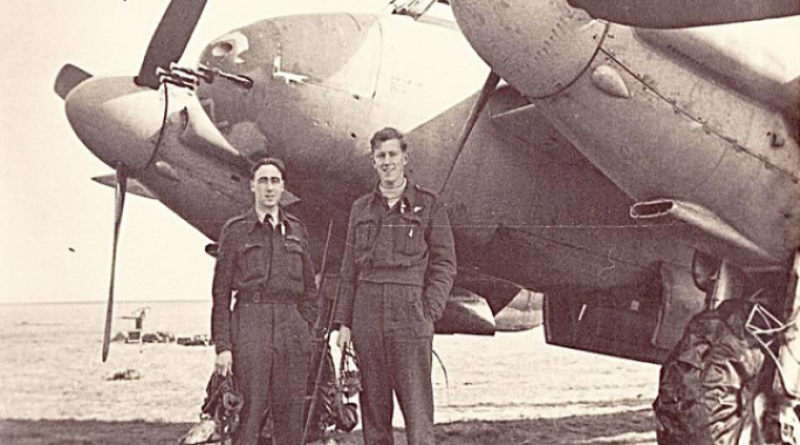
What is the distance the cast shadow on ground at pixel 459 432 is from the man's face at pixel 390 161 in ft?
7.06

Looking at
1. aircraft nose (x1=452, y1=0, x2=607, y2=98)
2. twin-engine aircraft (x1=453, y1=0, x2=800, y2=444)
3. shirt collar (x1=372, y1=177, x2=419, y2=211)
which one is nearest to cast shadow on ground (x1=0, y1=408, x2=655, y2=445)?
shirt collar (x1=372, y1=177, x2=419, y2=211)

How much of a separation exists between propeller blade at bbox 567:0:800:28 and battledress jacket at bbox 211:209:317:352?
2205mm

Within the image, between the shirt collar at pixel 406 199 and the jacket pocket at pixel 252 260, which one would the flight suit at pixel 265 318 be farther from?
the shirt collar at pixel 406 199

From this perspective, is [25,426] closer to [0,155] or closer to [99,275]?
[99,275]

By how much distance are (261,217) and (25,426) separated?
2.88 metres

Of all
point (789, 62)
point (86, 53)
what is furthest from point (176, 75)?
point (789, 62)

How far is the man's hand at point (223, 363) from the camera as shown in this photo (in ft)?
16.9

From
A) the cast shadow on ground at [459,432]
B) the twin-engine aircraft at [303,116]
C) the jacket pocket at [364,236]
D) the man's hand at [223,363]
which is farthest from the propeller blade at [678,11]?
the cast shadow on ground at [459,432]

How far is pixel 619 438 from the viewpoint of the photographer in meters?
9.21

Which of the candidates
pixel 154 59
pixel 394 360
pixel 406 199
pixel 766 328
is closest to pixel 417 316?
pixel 394 360

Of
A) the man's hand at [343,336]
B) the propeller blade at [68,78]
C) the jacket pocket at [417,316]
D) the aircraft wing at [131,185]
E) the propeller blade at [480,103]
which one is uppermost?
the propeller blade at [68,78]

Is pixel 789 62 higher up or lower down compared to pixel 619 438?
higher up

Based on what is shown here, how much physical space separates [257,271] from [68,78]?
308 centimetres

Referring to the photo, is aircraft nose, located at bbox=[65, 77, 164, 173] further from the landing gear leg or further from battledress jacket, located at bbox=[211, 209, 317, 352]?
the landing gear leg
